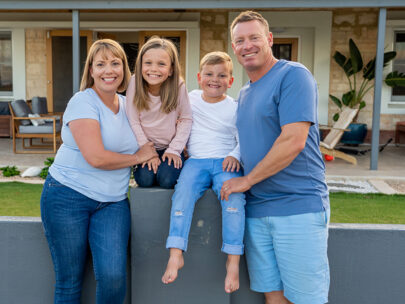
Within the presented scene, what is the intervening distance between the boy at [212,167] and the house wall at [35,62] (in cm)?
967

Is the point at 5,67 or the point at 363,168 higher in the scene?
the point at 5,67

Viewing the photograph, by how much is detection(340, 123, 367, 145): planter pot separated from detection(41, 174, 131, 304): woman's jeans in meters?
9.01

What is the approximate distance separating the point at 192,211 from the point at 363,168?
6.35 m

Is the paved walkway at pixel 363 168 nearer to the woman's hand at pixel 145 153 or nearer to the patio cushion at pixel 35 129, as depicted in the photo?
the patio cushion at pixel 35 129

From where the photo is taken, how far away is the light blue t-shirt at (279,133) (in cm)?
189

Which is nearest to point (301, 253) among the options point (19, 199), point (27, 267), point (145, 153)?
point (145, 153)

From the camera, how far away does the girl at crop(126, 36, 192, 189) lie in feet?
7.43

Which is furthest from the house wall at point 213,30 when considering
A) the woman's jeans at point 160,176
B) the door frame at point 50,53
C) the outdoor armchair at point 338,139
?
the woman's jeans at point 160,176

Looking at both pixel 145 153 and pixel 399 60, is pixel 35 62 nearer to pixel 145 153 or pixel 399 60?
pixel 399 60

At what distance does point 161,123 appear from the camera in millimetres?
2410

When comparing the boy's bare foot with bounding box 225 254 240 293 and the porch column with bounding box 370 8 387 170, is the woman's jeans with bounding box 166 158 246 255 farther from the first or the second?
the porch column with bounding box 370 8 387 170

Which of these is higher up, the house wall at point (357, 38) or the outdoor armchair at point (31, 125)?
the house wall at point (357, 38)

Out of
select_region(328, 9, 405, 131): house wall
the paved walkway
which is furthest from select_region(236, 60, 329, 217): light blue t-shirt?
select_region(328, 9, 405, 131): house wall

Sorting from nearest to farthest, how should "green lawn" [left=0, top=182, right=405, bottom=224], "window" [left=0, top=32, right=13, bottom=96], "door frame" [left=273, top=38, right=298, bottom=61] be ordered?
"green lawn" [left=0, top=182, right=405, bottom=224]
"door frame" [left=273, top=38, right=298, bottom=61]
"window" [left=0, top=32, right=13, bottom=96]
